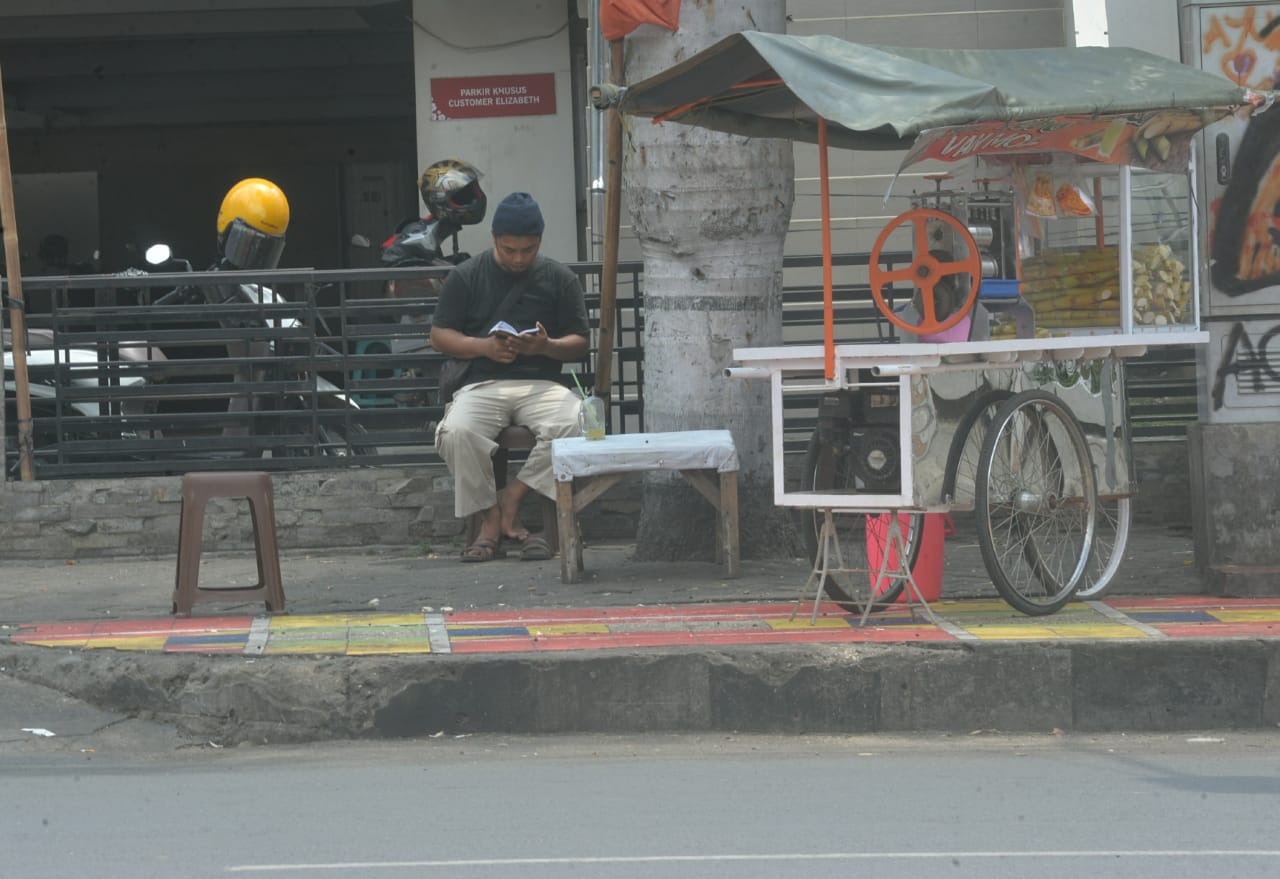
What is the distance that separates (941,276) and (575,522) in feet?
6.90

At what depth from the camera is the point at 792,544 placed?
834 cm

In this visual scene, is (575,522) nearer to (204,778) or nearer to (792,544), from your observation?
(792,544)

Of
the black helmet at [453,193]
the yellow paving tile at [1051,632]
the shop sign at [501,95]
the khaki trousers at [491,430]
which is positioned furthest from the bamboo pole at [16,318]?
the yellow paving tile at [1051,632]

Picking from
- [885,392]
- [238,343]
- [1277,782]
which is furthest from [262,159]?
[1277,782]

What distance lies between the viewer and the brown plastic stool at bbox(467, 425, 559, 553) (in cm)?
849

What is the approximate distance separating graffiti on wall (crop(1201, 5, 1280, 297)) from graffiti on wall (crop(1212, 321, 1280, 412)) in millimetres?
206

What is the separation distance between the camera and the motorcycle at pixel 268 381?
916 centimetres

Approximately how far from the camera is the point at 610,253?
28.0ft

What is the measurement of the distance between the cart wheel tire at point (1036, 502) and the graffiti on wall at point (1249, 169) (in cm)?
100

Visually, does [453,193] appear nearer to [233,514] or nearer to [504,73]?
[504,73]

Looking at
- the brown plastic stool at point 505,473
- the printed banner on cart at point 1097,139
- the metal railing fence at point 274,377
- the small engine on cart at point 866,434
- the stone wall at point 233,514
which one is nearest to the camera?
the printed banner on cart at point 1097,139

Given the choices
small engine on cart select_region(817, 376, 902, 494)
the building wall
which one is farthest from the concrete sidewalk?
the building wall

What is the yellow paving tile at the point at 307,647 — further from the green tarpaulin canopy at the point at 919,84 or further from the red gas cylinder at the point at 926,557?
the green tarpaulin canopy at the point at 919,84

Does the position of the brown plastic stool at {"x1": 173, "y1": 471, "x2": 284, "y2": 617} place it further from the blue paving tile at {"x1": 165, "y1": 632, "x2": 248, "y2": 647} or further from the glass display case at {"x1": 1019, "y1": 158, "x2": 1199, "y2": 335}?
the glass display case at {"x1": 1019, "y1": 158, "x2": 1199, "y2": 335}
